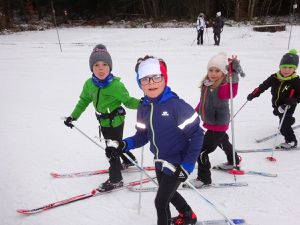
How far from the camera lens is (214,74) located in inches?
142

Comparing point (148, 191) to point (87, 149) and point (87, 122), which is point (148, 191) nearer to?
point (87, 149)

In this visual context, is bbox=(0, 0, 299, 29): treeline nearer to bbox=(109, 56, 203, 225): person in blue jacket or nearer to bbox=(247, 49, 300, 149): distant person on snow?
bbox=(247, 49, 300, 149): distant person on snow

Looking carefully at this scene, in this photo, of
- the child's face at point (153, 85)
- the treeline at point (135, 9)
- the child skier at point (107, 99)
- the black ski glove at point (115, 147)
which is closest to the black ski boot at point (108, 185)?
the child skier at point (107, 99)

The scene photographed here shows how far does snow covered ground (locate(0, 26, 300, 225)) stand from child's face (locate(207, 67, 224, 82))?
1425 mm

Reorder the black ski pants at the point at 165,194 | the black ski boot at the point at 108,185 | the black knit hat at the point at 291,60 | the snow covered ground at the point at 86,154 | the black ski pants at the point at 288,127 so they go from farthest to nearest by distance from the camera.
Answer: the black ski pants at the point at 288,127, the black knit hat at the point at 291,60, the black ski boot at the point at 108,185, the snow covered ground at the point at 86,154, the black ski pants at the point at 165,194

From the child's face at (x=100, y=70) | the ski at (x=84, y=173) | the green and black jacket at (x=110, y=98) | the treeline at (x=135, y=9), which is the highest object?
the treeline at (x=135, y=9)

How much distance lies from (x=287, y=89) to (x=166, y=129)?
276 centimetres

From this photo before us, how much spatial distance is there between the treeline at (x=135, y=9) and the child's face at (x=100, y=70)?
23.8 meters

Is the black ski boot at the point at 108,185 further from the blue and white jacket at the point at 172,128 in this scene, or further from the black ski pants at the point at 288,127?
the black ski pants at the point at 288,127

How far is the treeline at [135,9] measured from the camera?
89.2 ft

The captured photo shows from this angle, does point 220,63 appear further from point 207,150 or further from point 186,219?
point 186,219

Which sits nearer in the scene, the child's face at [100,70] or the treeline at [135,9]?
the child's face at [100,70]

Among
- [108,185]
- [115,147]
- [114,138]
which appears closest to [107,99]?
[114,138]

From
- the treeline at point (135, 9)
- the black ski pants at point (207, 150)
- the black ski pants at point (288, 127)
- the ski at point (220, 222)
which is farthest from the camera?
the treeline at point (135, 9)
